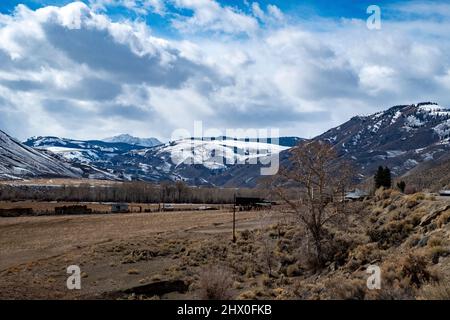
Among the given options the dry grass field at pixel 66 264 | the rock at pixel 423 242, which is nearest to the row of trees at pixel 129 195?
the dry grass field at pixel 66 264

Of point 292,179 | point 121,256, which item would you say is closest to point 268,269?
point 292,179

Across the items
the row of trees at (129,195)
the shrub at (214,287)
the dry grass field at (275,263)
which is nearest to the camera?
the dry grass field at (275,263)

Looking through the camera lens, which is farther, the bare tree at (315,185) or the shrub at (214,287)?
the bare tree at (315,185)

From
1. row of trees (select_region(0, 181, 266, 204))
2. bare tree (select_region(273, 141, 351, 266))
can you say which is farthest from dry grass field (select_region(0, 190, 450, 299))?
row of trees (select_region(0, 181, 266, 204))

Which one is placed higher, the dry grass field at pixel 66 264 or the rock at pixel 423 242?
the rock at pixel 423 242

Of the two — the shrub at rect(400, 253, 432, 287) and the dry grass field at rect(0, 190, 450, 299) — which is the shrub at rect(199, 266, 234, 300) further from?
the shrub at rect(400, 253, 432, 287)

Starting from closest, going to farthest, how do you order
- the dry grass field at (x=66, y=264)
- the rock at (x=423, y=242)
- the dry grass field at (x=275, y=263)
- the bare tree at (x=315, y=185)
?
the dry grass field at (x=275, y=263) < the rock at (x=423, y=242) < the dry grass field at (x=66, y=264) < the bare tree at (x=315, y=185)

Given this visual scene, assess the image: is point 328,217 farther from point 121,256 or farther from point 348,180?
point 121,256

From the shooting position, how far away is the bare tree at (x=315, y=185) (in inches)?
1230

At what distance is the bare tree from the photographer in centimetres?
3125

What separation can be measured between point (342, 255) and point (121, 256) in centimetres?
1769

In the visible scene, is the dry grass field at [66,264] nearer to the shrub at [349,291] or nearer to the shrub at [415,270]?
the shrub at [349,291]

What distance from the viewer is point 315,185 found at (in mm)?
31859
